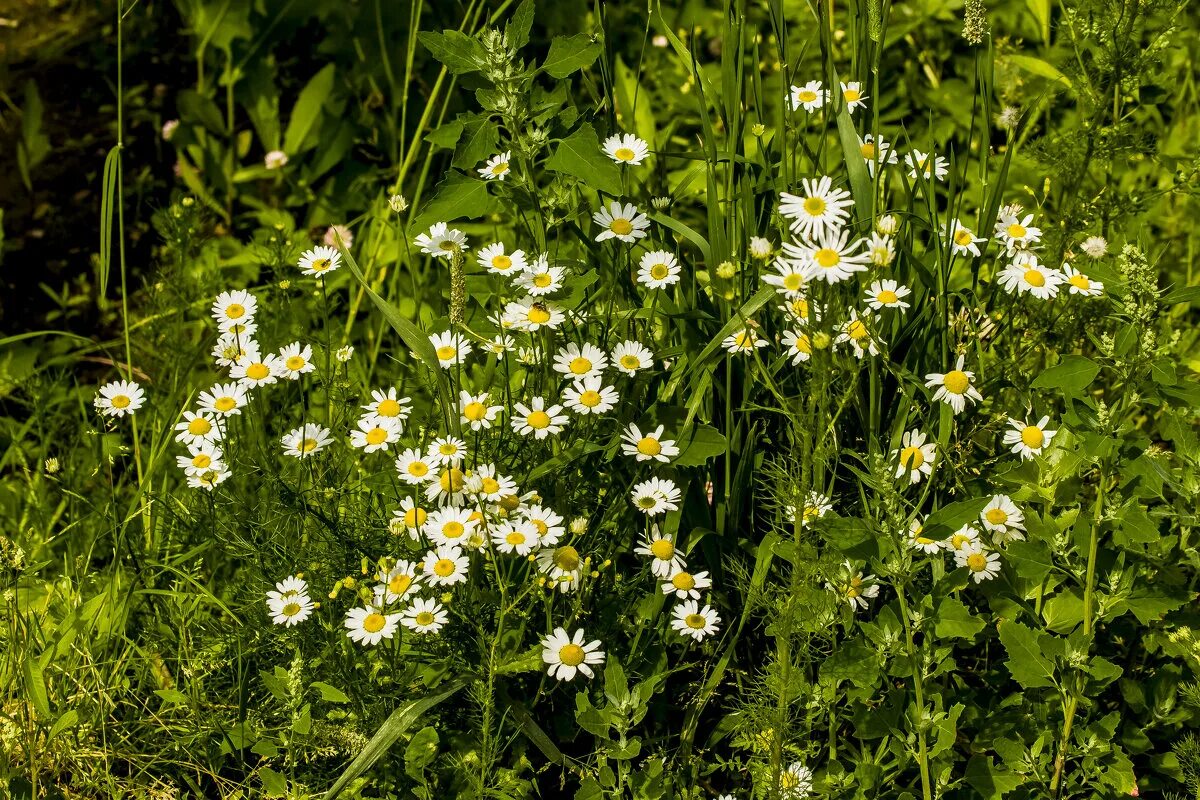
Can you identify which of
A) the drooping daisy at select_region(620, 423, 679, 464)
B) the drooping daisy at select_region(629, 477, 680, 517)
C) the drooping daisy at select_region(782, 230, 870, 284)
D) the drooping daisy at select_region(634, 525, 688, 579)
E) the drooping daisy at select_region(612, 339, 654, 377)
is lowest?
the drooping daisy at select_region(634, 525, 688, 579)

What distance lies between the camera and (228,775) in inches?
80.3

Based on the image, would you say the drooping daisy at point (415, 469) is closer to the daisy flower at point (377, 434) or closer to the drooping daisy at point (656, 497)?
the daisy flower at point (377, 434)

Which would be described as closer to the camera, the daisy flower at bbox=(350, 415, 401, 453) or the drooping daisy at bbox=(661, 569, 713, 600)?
the drooping daisy at bbox=(661, 569, 713, 600)

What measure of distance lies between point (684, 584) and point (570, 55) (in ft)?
2.80

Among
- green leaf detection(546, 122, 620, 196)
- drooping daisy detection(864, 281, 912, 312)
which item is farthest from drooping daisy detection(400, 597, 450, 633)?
drooping daisy detection(864, 281, 912, 312)

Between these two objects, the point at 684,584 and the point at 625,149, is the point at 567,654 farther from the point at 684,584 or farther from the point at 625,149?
the point at 625,149

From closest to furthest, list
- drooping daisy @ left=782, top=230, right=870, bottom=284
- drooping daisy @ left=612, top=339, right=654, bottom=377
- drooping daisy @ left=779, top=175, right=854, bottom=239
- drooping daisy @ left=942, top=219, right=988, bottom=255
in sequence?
drooping daisy @ left=782, top=230, right=870, bottom=284, drooping daisy @ left=779, top=175, right=854, bottom=239, drooping daisy @ left=612, top=339, right=654, bottom=377, drooping daisy @ left=942, top=219, right=988, bottom=255

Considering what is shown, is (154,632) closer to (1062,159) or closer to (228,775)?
(228,775)

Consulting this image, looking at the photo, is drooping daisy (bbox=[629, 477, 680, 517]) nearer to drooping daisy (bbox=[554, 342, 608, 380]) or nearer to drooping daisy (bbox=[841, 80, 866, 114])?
drooping daisy (bbox=[554, 342, 608, 380])

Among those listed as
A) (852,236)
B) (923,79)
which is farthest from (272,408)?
(923,79)

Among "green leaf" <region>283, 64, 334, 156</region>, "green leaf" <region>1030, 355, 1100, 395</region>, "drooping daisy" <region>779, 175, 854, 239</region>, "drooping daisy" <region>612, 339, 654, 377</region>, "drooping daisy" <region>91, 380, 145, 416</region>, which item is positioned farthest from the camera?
"green leaf" <region>283, 64, 334, 156</region>

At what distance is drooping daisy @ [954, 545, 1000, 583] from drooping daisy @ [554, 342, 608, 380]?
62cm

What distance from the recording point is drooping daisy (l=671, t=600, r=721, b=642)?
1.79 metres

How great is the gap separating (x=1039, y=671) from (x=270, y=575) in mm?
1207
